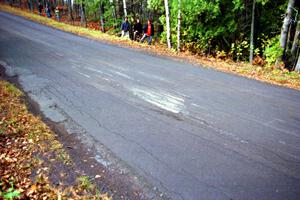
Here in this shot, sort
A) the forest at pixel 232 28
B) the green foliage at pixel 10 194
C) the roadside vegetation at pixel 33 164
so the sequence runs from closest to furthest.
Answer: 1. the green foliage at pixel 10 194
2. the roadside vegetation at pixel 33 164
3. the forest at pixel 232 28

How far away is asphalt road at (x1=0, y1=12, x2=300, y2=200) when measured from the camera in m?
4.21

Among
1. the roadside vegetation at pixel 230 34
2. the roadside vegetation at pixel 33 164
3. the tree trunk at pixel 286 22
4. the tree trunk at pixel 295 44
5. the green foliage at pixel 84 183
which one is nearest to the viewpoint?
the roadside vegetation at pixel 33 164

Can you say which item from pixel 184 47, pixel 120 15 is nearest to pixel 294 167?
pixel 184 47

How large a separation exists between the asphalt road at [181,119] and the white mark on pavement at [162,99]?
0.10ft

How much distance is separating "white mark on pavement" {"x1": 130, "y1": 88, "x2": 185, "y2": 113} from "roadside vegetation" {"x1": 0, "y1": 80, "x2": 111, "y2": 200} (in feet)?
9.61

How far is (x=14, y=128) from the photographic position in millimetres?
5926

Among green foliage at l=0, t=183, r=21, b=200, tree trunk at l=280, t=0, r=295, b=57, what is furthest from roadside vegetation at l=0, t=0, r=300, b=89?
green foliage at l=0, t=183, r=21, b=200

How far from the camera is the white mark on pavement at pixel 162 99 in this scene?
22.2 ft

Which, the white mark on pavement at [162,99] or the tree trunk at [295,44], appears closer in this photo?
the white mark on pavement at [162,99]

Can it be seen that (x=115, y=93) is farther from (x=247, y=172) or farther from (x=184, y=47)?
(x=184, y=47)

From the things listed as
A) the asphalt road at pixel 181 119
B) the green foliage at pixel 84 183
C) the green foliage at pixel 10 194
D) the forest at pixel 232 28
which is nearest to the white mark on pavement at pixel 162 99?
the asphalt road at pixel 181 119

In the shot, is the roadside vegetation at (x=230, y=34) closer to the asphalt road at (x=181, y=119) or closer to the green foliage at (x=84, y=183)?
the asphalt road at (x=181, y=119)

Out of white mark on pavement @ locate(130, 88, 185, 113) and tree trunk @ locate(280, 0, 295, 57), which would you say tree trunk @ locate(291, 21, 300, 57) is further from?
white mark on pavement @ locate(130, 88, 185, 113)

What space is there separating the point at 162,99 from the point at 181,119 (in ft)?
4.39
